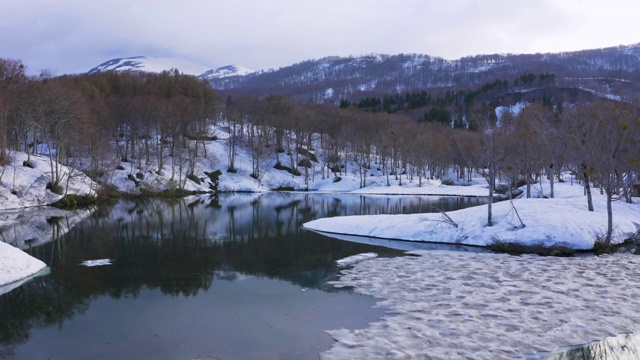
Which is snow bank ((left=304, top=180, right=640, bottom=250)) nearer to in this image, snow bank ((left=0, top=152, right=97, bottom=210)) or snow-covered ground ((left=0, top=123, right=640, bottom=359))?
snow-covered ground ((left=0, top=123, right=640, bottom=359))

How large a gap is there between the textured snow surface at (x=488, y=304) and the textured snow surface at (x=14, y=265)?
1062cm

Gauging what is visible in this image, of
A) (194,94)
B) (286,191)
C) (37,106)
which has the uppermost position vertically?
(194,94)

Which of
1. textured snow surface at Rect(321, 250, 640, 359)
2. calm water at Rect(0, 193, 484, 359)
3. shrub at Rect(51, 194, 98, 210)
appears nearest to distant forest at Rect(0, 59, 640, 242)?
shrub at Rect(51, 194, 98, 210)

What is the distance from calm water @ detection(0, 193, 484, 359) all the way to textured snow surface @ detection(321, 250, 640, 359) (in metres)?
0.91

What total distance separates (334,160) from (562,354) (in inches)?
2922

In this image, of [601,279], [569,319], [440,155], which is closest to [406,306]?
[569,319]

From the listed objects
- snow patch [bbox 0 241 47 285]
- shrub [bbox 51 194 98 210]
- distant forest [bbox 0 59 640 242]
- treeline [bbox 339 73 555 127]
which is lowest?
shrub [bbox 51 194 98 210]

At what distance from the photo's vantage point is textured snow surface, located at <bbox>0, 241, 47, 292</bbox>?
583 inches

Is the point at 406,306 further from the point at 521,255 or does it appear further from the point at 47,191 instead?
the point at 47,191

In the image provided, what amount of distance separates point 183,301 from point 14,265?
7134 mm

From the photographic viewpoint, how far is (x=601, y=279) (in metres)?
14.4

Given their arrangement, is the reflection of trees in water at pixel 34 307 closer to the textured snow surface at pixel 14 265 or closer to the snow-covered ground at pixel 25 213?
the textured snow surface at pixel 14 265

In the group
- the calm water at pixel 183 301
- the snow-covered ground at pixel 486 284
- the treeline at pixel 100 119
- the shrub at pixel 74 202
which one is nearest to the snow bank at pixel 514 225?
the snow-covered ground at pixel 486 284

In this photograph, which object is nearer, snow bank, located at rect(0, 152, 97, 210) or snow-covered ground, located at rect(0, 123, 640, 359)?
snow-covered ground, located at rect(0, 123, 640, 359)
